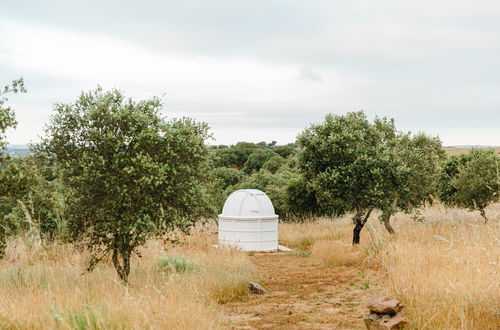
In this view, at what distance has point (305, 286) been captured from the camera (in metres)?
13.3

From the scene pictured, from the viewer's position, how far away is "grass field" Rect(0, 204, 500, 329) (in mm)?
6633

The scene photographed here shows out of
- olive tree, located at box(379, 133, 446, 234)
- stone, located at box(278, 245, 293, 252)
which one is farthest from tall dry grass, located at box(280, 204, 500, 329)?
stone, located at box(278, 245, 293, 252)

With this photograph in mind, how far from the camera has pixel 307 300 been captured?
448 inches

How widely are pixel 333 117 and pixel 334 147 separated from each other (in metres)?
1.55

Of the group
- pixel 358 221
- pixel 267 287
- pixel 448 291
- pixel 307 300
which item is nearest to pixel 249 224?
pixel 358 221

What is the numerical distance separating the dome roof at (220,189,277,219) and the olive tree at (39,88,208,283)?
13.8 m

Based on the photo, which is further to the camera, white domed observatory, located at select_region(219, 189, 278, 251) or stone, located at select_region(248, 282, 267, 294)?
white domed observatory, located at select_region(219, 189, 278, 251)

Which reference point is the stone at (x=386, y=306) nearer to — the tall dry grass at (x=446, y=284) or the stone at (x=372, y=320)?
the stone at (x=372, y=320)

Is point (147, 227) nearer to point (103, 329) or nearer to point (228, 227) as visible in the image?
point (103, 329)

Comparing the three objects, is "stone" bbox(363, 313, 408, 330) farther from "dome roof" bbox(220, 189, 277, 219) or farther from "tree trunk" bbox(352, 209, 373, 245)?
"dome roof" bbox(220, 189, 277, 219)

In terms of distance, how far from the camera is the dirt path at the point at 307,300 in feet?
29.8

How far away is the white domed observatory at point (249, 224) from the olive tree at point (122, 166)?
13372 millimetres

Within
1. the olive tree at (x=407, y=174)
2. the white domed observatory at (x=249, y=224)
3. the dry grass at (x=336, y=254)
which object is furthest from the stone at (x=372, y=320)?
the white domed observatory at (x=249, y=224)

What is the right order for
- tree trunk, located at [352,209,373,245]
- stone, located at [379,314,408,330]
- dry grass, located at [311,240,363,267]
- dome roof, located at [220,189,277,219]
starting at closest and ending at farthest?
stone, located at [379,314,408,330] < dry grass, located at [311,240,363,267] < tree trunk, located at [352,209,373,245] < dome roof, located at [220,189,277,219]
